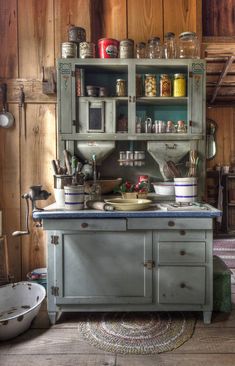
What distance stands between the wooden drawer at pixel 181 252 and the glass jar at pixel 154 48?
5.25 ft

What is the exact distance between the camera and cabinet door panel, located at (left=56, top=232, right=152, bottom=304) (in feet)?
6.67

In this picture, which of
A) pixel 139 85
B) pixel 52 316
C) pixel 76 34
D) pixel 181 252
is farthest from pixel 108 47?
pixel 52 316

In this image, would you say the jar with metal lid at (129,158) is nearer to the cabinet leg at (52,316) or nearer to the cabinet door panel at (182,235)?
the cabinet door panel at (182,235)

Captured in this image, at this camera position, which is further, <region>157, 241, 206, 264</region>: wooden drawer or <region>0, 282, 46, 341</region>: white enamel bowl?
<region>0, 282, 46, 341</region>: white enamel bowl

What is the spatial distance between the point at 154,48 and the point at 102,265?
6.10 feet

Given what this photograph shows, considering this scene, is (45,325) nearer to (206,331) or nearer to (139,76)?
(206,331)

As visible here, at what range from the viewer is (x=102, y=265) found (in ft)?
6.68

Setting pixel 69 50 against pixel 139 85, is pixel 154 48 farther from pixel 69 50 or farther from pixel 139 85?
pixel 69 50

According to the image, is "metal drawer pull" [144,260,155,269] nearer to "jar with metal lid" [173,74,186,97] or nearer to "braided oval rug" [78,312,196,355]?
"braided oval rug" [78,312,196,355]

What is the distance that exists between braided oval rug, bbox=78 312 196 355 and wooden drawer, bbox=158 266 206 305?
194 millimetres

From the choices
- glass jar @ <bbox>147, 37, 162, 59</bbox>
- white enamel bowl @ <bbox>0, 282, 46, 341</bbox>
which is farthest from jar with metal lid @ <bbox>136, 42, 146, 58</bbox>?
white enamel bowl @ <bbox>0, 282, 46, 341</bbox>

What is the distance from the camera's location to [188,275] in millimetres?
2029

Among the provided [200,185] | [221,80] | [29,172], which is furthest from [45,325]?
[221,80]

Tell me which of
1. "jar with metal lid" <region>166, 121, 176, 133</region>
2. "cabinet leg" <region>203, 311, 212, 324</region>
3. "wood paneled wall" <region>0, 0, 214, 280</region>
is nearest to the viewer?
"cabinet leg" <region>203, 311, 212, 324</region>
